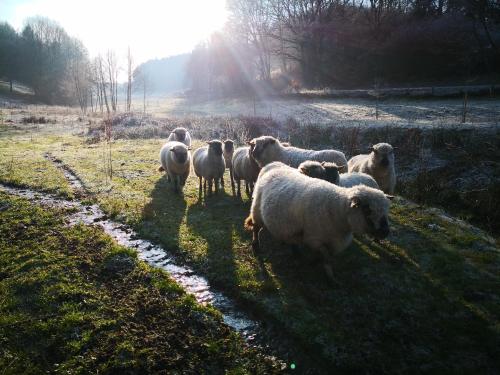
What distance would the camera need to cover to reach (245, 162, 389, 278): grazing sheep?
5824mm

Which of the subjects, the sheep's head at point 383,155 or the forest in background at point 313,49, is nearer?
the sheep's head at point 383,155

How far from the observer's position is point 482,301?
19.6ft

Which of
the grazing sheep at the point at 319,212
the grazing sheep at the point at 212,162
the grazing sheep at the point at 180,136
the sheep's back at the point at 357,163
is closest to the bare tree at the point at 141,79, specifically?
the grazing sheep at the point at 180,136

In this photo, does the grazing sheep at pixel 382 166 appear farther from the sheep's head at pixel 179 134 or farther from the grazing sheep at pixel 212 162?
the sheep's head at pixel 179 134

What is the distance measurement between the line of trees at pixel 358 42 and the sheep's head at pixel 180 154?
2524 centimetres

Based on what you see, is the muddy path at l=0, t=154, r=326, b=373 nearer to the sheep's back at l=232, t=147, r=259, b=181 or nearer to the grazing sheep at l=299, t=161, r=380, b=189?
the grazing sheep at l=299, t=161, r=380, b=189

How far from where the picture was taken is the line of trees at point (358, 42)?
110ft

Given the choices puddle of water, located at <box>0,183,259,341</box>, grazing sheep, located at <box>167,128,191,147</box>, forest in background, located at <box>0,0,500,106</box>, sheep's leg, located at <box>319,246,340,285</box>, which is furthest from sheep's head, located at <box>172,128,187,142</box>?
forest in background, located at <box>0,0,500,106</box>

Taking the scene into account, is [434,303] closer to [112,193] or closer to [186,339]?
[186,339]

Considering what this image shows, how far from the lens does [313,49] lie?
4712 cm

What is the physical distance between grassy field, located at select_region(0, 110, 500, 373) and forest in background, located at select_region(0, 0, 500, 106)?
26020 mm

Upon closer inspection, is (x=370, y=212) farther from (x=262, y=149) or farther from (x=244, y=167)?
(x=244, y=167)

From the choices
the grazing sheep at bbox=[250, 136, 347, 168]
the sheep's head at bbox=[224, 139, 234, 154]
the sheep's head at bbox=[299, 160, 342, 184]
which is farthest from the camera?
the sheep's head at bbox=[224, 139, 234, 154]

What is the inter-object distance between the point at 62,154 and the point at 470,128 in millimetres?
21100
